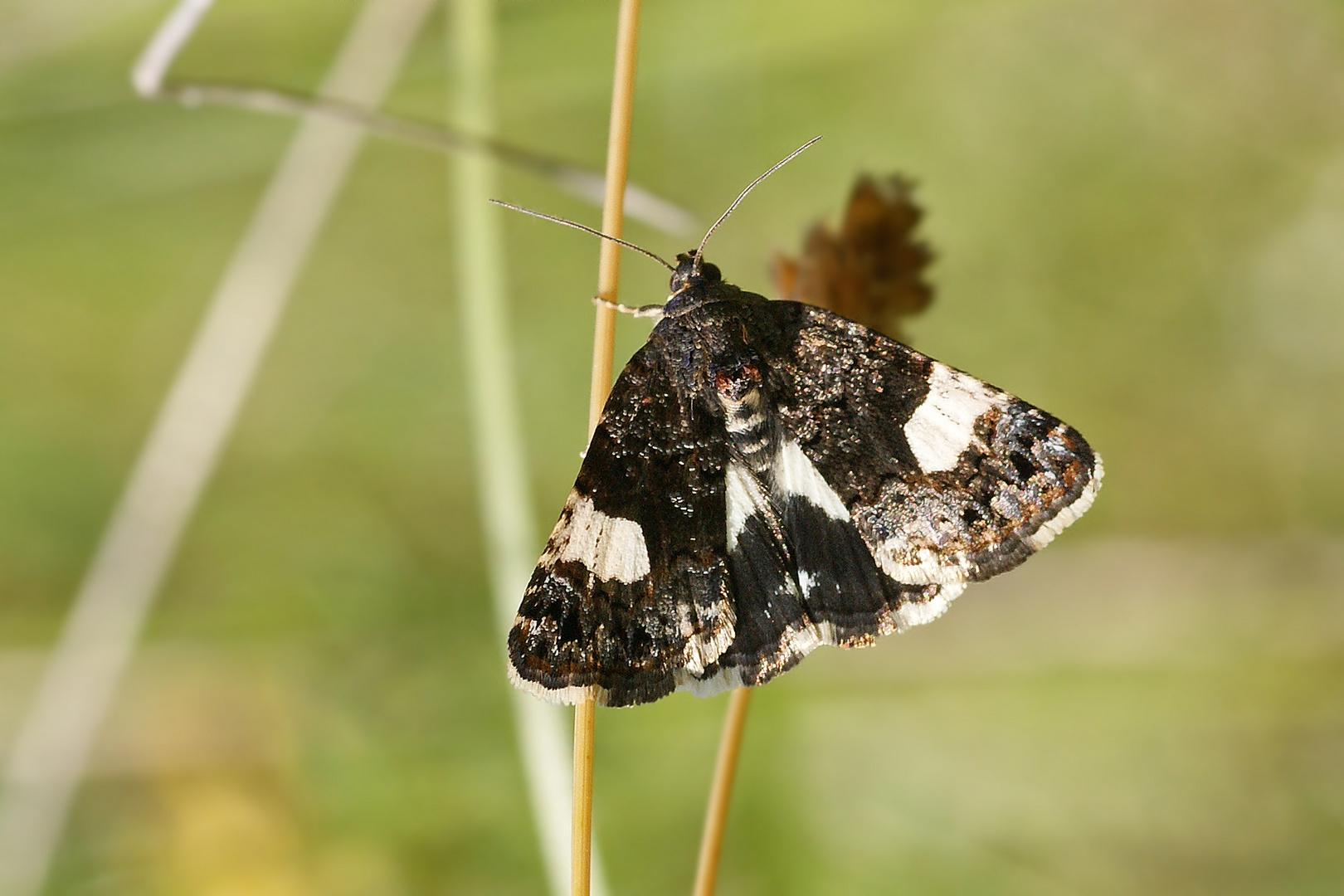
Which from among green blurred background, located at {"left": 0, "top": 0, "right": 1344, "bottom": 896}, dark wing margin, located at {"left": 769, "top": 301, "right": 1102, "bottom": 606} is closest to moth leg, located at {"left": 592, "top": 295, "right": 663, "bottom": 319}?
dark wing margin, located at {"left": 769, "top": 301, "right": 1102, "bottom": 606}

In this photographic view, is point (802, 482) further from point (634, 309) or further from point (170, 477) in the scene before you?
point (170, 477)

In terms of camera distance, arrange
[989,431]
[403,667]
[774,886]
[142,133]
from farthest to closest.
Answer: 1. [142,133]
2. [403,667]
3. [774,886]
4. [989,431]

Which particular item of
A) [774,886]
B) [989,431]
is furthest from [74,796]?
[989,431]

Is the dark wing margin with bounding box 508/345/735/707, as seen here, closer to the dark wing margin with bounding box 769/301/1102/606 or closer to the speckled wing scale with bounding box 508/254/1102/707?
the speckled wing scale with bounding box 508/254/1102/707

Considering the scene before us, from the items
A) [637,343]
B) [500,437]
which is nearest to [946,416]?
[500,437]

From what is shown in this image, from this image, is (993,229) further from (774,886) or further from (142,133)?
(142,133)

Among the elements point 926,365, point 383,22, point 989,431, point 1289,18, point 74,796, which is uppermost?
point 383,22

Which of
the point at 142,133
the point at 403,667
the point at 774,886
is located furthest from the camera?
the point at 142,133

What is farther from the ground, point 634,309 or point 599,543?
point 634,309
